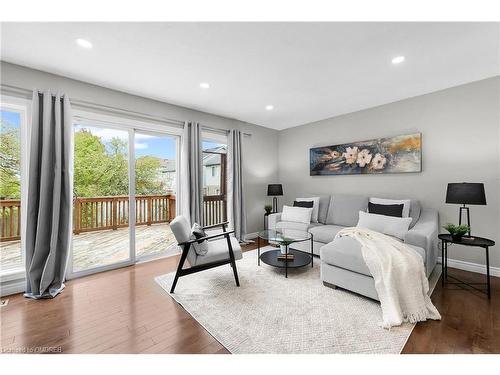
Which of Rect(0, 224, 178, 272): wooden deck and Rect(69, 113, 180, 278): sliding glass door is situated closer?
Rect(0, 224, 178, 272): wooden deck

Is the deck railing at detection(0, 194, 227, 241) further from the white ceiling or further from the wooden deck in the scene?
the white ceiling

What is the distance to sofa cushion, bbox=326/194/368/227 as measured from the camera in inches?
143

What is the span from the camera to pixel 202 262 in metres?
2.46

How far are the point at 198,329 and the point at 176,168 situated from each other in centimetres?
261

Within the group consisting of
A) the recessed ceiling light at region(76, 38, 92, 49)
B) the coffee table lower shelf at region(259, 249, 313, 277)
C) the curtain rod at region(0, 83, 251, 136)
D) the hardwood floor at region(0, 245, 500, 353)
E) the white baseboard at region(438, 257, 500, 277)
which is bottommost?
the hardwood floor at region(0, 245, 500, 353)

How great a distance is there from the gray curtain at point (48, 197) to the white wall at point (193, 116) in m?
0.19

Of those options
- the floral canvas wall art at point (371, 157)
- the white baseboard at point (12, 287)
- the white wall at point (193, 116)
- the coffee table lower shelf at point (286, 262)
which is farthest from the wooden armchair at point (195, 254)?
the floral canvas wall art at point (371, 157)

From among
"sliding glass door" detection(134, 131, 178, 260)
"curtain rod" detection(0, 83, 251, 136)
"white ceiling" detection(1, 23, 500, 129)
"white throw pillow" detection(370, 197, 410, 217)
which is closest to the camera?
"white ceiling" detection(1, 23, 500, 129)

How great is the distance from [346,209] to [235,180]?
203 cm

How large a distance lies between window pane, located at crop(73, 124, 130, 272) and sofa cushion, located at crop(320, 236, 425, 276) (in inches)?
111

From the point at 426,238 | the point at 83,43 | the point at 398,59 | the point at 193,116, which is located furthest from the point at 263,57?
the point at 426,238

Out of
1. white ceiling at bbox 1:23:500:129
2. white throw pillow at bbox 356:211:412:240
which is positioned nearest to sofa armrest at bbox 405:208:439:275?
white throw pillow at bbox 356:211:412:240

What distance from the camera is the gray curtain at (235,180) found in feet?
14.2
